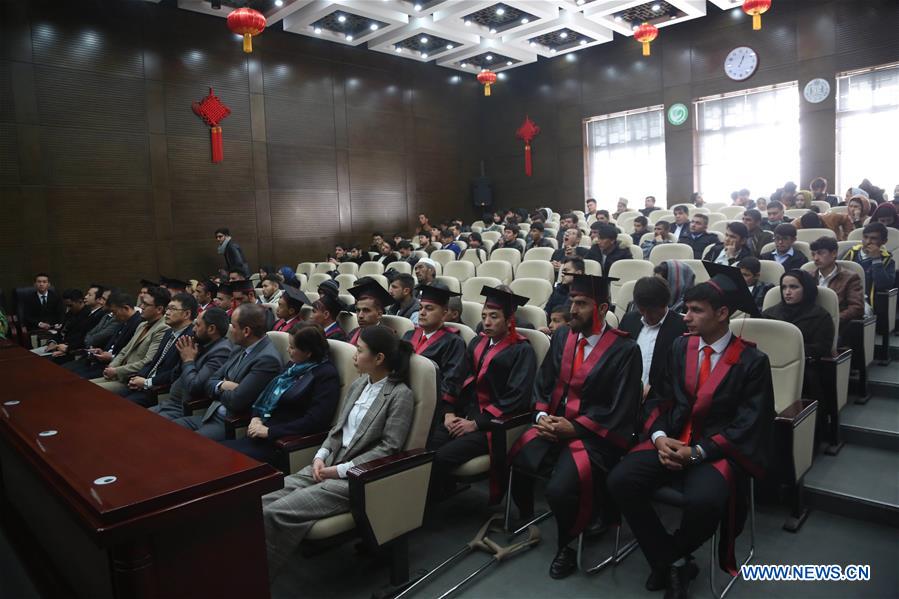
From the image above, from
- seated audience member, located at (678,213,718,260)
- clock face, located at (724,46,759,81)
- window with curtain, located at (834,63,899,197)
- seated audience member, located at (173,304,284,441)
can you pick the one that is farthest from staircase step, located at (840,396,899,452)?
clock face, located at (724,46,759,81)

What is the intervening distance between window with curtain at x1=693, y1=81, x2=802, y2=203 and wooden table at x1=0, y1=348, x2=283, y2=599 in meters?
11.5

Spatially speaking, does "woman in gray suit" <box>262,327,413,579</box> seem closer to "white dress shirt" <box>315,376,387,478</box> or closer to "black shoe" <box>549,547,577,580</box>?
"white dress shirt" <box>315,376,387,478</box>

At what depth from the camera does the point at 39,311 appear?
8469mm

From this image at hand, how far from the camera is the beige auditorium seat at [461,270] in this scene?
23.2 ft

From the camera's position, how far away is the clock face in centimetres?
1072

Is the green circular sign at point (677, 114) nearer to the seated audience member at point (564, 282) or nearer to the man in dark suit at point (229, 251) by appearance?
the seated audience member at point (564, 282)

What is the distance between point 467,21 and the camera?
36.0ft

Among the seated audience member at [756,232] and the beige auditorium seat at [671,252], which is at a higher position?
the seated audience member at [756,232]

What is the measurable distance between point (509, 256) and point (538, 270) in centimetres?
152

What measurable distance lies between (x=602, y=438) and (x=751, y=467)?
1.96ft

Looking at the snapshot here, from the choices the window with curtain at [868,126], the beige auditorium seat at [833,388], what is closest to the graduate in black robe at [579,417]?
the beige auditorium seat at [833,388]

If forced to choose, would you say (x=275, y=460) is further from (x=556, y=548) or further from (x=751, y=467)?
(x=751, y=467)

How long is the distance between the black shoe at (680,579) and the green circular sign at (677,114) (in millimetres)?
11022

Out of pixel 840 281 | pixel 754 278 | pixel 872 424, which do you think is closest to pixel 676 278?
pixel 754 278
